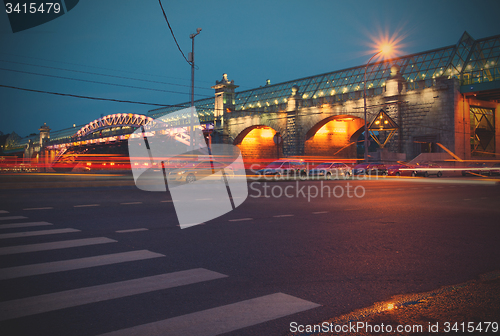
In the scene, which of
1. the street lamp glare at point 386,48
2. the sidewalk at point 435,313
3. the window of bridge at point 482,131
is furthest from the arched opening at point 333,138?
the sidewalk at point 435,313

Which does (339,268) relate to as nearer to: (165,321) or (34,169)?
(165,321)

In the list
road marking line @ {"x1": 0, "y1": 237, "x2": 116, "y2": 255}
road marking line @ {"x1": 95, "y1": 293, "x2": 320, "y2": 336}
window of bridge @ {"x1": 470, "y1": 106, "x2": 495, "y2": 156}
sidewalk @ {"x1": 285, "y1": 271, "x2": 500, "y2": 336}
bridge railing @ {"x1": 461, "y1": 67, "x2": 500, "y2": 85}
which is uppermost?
bridge railing @ {"x1": 461, "y1": 67, "x2": 500, "y2": 85}

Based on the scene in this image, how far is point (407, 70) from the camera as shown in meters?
49.9

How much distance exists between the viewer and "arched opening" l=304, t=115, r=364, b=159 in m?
55.7

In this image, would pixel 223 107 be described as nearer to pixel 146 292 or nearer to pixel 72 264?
pixel 72 264

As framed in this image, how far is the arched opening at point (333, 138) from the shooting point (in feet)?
183

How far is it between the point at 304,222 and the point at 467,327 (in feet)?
19.0

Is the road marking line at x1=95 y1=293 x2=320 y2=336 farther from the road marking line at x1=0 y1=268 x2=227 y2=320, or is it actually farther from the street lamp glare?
the street lamp glare

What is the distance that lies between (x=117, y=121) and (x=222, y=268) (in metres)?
94.2

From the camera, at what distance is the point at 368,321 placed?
340 centimetres

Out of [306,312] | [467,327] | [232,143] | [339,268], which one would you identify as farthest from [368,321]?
[232,143]

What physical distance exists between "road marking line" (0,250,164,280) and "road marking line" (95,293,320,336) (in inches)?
89.4

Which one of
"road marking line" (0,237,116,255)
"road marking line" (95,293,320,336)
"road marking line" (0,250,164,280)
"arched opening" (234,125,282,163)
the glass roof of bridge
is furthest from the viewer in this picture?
"arched opening" (234,125,282,163)

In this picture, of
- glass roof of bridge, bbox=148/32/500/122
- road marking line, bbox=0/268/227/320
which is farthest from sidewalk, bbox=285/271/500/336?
glass roof of bridge, bbox=148/32/500/122
